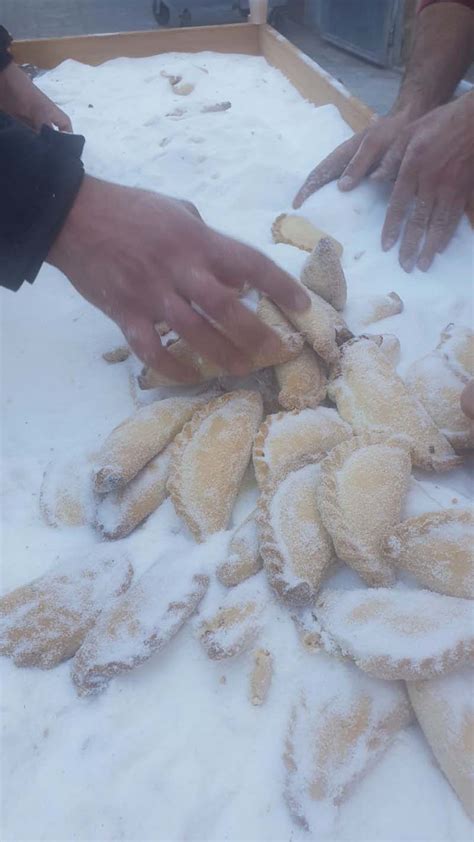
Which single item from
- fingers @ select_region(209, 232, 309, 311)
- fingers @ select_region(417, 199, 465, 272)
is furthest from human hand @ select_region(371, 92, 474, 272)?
fingers @ select_region(209, 232, 309, 311)

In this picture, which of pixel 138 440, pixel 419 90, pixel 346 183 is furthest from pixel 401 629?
pixel 419 90

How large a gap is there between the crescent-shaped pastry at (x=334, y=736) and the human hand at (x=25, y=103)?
5.93 ft

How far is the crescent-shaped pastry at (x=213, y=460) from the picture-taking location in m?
0.83

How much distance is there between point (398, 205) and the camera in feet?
4.71

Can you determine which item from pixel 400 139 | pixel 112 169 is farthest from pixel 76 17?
pixel 400 139

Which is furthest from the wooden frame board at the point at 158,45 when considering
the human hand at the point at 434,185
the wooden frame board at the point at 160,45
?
the human hand at the point at 434,185

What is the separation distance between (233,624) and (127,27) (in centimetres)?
584

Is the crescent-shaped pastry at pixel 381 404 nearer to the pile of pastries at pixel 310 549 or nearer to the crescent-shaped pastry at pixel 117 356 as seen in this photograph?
the pile of pastries at pixel 310 549

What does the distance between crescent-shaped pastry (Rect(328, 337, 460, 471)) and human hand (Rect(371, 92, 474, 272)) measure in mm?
501

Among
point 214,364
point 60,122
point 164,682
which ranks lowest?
point 164,682

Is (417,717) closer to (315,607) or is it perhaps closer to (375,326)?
(315,607)

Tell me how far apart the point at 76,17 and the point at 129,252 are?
20.0 ft

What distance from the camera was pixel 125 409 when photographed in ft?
3.55

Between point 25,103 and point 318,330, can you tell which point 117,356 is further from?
point 25,103
